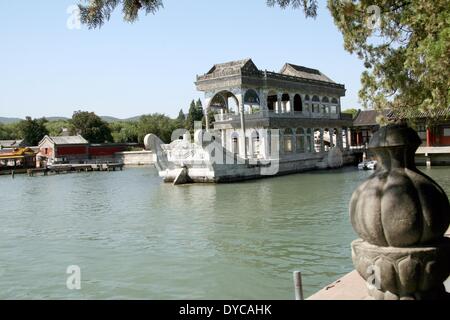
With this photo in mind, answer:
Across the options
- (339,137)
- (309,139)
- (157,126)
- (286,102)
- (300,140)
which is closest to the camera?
(309,139)

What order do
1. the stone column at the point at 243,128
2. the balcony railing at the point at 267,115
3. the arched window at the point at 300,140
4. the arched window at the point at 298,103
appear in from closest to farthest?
the stone column at the point at 243,128, the balcony railing at the point at 267,115, the arched window at the point at 300,140, the arched window at the point at 298,103

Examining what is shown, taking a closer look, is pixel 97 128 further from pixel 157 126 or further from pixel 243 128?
pixel 243 128

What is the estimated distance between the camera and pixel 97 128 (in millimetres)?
65688

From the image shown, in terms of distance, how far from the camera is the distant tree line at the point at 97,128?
65500 mm

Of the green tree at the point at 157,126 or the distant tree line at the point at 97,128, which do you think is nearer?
the distant tree line at the point at 97,128

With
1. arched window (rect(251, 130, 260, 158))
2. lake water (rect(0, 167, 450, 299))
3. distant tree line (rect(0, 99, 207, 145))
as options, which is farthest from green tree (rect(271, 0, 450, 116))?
distant tree line (rect(0, 99, 207, 145))

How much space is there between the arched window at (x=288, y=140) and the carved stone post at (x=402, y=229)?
3274 centimetres

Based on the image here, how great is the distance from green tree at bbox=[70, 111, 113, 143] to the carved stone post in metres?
64.4

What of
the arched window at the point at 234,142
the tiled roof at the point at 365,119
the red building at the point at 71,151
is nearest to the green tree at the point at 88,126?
the red building at the point at 71,151

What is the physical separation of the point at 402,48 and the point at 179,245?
6.60 meters

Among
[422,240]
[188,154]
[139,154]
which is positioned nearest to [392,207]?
[422,240]

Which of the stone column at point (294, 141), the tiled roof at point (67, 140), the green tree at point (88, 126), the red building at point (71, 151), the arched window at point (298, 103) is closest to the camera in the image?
the stone column at point (294, 141)

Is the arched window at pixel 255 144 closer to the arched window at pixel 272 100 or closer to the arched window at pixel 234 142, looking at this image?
the arched window at pixel 234 142

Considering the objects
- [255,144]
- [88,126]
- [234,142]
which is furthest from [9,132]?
Answer: [255,144]
